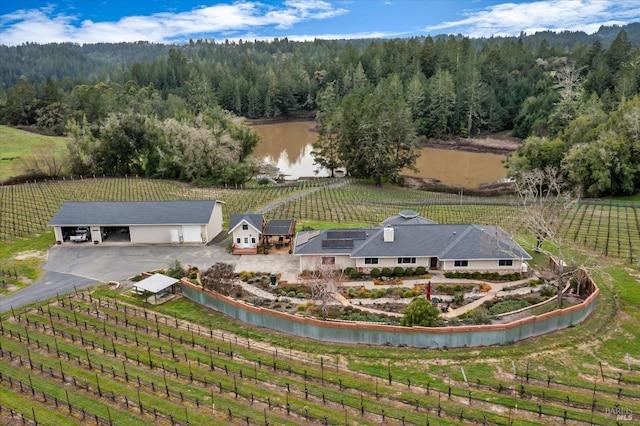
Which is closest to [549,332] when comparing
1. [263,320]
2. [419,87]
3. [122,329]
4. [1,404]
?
[263,320]

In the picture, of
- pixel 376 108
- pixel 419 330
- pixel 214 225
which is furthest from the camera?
pixel 376 108

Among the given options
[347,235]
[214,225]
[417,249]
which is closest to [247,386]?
[347,235]

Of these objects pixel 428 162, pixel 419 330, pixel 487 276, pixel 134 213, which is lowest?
pixel 487 276

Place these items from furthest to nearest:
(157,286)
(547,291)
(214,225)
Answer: (214,225) → (157,286) → (547,291)

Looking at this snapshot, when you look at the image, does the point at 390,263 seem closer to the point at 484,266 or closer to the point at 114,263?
the point at 484,266

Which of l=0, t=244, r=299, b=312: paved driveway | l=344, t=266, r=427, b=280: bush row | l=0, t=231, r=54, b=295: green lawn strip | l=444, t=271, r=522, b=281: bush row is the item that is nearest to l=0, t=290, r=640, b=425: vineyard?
l=0, t=244, r=299, b=312: paved driveway

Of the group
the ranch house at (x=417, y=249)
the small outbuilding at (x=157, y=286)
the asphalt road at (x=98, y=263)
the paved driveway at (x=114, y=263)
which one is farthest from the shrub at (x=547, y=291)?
the small outbuilding at (x=157, y=286)

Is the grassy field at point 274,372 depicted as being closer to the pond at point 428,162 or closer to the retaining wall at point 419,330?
the retaining wall at point 419,330

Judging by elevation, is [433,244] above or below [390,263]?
above

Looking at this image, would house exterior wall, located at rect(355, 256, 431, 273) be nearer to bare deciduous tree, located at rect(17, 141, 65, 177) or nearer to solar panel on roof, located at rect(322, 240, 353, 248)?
solar panel on roof, located at rect(322, 240, 353, 248)
